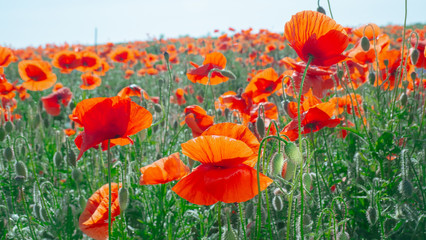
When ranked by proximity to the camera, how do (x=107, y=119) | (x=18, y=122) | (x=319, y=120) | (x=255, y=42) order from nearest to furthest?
(x=107, y=119) → (x=319, y=120) → (x=18, y=122) → (x=255, y=42)

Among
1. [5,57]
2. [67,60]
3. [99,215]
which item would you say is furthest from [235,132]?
[67,60]

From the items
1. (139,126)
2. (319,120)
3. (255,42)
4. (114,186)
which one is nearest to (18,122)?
(114,186)

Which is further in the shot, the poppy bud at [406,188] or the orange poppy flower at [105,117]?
the poppy bud at [406,188]

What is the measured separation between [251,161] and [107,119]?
0.46 m

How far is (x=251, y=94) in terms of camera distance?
2.30 metres

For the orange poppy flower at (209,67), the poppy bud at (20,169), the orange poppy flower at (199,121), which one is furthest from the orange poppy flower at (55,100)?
the orange poppy flower at (199,121)

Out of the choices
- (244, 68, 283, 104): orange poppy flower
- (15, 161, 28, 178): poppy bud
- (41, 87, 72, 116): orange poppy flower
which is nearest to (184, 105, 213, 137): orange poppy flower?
(244, 68, 283, 104): orange poppy flower

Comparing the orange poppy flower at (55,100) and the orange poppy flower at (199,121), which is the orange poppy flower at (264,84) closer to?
the orange poppy flower at (199,121)

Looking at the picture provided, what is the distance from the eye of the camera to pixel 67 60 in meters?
4.51

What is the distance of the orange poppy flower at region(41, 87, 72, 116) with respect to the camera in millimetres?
3727

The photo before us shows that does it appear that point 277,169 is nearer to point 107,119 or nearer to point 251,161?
point 251,161

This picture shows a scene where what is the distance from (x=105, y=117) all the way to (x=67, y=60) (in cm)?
368

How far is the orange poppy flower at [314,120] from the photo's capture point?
142cm

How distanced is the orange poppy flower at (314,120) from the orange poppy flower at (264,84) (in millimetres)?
787
